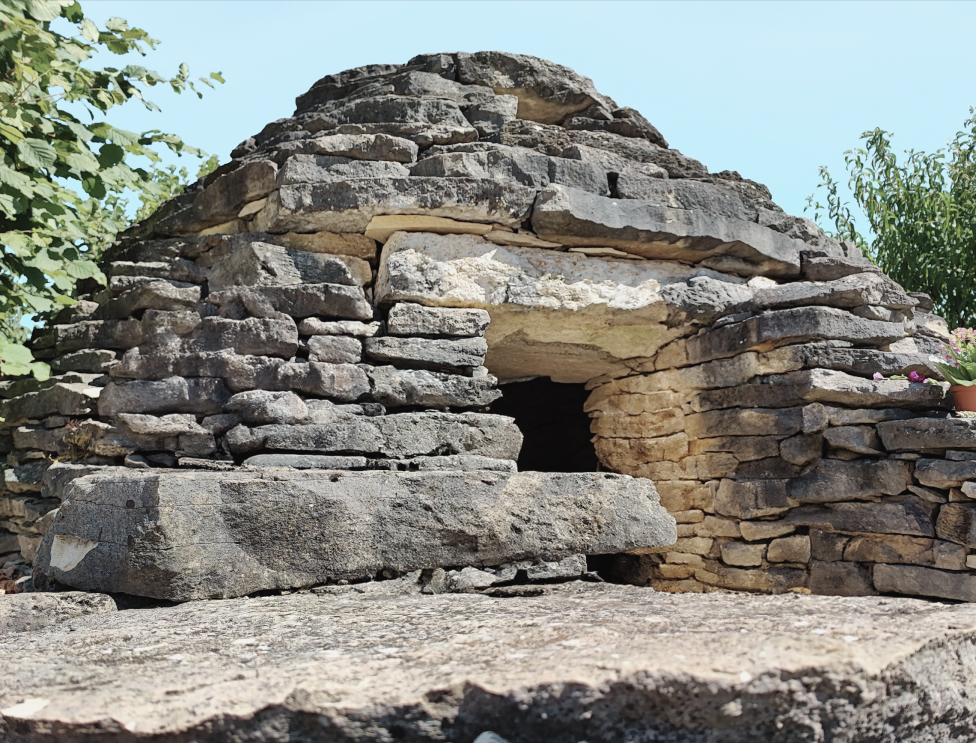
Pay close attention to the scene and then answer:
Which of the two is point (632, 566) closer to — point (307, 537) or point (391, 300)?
point (391, 300)

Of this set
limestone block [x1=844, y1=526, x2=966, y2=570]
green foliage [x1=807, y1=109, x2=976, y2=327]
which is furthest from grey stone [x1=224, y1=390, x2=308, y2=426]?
green foliage [x1=807, y1=109, x2=976, y2=327]

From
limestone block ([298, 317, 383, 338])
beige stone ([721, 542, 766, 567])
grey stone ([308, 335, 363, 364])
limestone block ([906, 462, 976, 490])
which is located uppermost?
limestone block ([298, 317, 383, 338])

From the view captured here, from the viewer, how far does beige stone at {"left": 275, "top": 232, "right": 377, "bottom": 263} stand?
142 inches

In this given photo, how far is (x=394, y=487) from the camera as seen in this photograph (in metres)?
2.74

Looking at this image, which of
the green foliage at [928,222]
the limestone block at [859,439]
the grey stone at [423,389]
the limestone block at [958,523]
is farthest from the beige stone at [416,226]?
the green foliage at [928,222]

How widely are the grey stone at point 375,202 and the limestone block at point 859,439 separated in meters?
2.01

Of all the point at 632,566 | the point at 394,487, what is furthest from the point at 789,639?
the point at 632,566

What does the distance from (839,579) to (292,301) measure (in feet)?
9.74

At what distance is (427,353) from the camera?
11.3 ft

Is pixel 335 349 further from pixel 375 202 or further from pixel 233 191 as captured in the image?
pixel 233 191

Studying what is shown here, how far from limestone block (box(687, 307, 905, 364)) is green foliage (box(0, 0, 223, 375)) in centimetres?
310

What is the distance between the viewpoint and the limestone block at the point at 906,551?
3.76 meters

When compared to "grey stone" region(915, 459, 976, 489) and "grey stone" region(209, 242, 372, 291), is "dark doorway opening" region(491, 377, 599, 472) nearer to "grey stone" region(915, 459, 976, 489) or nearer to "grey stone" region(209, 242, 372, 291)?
"grey stone" region(915, 459, 976, 489)

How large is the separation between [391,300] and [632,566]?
247cm
